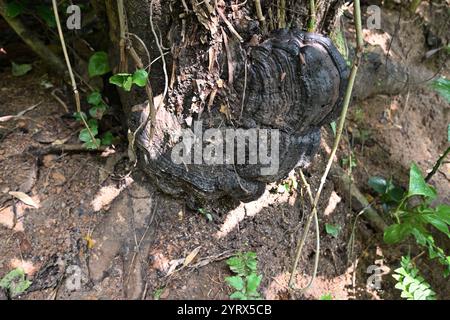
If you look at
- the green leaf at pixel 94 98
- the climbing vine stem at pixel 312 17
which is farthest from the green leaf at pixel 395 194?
the green leaf at pixel 94 98

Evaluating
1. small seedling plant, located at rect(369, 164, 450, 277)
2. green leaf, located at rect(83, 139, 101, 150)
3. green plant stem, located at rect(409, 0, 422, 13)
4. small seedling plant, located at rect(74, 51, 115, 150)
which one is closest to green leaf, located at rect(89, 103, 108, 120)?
small seedling plant, located at rect(74, 51, 115, 150)

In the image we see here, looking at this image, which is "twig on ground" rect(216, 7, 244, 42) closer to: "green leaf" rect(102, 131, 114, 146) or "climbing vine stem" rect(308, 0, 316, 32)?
"climbing vine stem" rect(308, 0, 316, 32)

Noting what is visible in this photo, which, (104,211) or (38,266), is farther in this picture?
(104,211)

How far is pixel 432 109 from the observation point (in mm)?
3398

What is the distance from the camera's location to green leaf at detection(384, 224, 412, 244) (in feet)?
7.55

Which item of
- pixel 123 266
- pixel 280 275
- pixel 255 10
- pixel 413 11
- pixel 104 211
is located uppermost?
pixel 255 10

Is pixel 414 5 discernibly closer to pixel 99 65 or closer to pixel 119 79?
pixel 99 65

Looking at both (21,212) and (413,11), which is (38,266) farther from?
(413,11)

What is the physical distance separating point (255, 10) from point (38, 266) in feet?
4.28

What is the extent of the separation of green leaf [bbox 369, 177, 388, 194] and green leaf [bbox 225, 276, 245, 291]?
46.8 inches

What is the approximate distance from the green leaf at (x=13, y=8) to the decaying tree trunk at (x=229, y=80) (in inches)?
18.8

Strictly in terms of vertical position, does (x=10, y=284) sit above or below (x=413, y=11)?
below

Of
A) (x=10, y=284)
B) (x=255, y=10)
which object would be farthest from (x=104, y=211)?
(x=255, y=10)

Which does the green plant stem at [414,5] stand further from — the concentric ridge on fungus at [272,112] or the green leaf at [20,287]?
the green leaf at [20,287]
